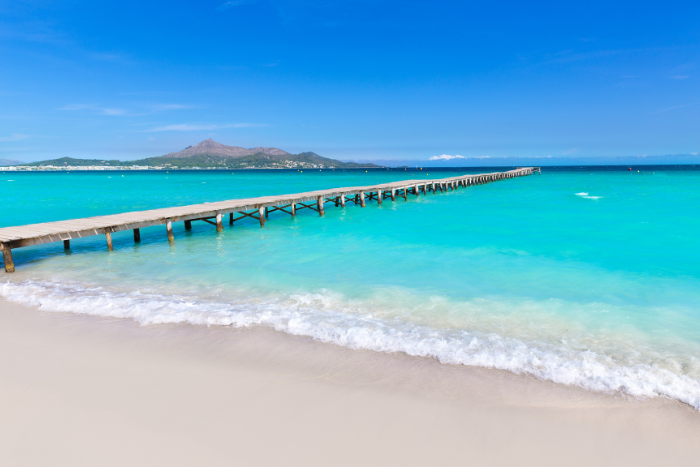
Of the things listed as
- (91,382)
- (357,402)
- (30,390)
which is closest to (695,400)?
(357,402)

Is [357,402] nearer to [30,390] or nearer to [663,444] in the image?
[663,444]

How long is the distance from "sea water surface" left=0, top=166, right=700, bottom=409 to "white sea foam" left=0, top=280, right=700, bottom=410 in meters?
0.02

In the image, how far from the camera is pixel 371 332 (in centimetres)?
581

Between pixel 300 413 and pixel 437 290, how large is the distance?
206 inches

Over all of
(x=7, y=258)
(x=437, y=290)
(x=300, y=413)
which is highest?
(x=7, y=258)

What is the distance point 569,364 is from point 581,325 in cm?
198

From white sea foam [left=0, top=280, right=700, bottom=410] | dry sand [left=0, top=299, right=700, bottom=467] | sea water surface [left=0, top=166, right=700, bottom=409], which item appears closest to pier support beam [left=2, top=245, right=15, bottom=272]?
sea water surface [left=0, top=166, right=700, bottom=409]

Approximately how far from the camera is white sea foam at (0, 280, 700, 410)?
453 cm

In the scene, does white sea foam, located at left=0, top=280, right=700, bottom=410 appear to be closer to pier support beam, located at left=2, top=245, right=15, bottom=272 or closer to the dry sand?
the dry sand

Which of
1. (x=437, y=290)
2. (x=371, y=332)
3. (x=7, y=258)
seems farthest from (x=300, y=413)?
(x=7, y=258)

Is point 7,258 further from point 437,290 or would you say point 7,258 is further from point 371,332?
point 437,290

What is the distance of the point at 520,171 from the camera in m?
81.6

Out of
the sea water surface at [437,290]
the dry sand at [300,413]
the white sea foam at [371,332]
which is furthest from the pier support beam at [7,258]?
the dry sand at [300,413]

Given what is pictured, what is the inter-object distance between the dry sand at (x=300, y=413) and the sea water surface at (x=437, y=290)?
549 millimetres
